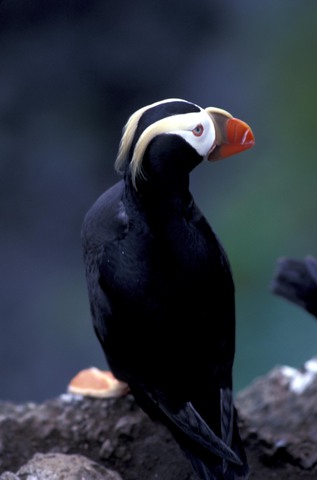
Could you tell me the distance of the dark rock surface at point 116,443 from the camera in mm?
2617

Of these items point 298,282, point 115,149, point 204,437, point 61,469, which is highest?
point 115,149

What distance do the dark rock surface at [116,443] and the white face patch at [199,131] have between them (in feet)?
2.95

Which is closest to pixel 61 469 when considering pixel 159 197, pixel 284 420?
pixel 159 197

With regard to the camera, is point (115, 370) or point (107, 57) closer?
point (115, 370)

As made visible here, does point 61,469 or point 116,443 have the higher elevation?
point 116,443

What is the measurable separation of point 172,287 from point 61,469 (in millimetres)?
549

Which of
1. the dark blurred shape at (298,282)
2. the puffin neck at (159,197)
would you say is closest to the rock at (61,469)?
the puffin neck at (159,197)

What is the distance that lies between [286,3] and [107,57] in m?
1.35

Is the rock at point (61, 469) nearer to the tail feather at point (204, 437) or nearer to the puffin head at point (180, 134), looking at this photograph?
the tail feather at point (204, 437)

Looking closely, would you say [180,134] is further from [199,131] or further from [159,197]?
[159,197]

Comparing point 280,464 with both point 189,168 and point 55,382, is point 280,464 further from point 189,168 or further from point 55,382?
point 55,382

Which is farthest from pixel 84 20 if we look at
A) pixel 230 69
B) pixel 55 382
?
pixel 55 382

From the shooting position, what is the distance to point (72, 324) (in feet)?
18.5

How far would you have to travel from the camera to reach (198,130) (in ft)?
7.06
